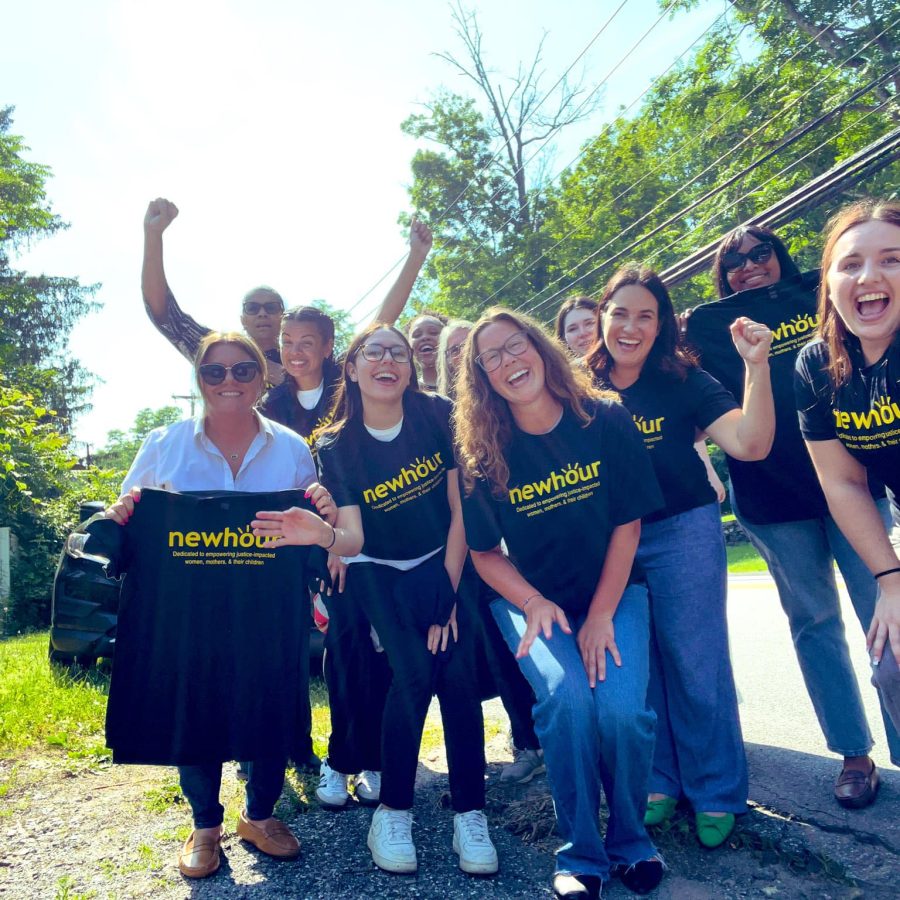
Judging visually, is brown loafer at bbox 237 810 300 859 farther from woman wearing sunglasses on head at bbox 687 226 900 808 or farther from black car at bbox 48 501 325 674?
black car at bbox 48 501 325 674

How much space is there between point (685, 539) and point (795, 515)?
0.59 metres

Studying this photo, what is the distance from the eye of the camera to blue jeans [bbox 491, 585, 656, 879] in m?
2.61

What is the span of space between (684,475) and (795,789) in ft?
4.89

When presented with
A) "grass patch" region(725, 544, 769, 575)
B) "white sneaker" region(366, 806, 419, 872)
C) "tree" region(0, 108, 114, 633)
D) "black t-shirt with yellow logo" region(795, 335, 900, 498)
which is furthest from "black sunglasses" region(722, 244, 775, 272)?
"grass patch" region(725, 544, 769, 575)

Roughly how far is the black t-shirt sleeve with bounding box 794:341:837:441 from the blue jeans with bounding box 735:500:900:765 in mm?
637

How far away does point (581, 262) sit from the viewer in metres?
23.6

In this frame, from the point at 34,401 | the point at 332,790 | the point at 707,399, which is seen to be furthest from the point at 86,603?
the point at 34,401

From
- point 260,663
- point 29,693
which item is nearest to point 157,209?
point 260,663

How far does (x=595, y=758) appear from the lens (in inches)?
105

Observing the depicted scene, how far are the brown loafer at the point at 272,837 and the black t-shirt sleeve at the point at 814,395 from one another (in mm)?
2539

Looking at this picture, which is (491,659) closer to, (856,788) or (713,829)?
(713,829)

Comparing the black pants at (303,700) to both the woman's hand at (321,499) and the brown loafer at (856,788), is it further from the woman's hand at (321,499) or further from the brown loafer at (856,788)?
the brown loafer at (856,788)

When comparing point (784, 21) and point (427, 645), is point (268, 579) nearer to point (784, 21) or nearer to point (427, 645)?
point (427, 645)

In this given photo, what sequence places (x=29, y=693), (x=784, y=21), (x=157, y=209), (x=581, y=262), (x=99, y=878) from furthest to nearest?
(x=581, y=262)
(x=784, y=21)
(x=29, y=693)
(x=157, y=209)
(x=99, y=878)
